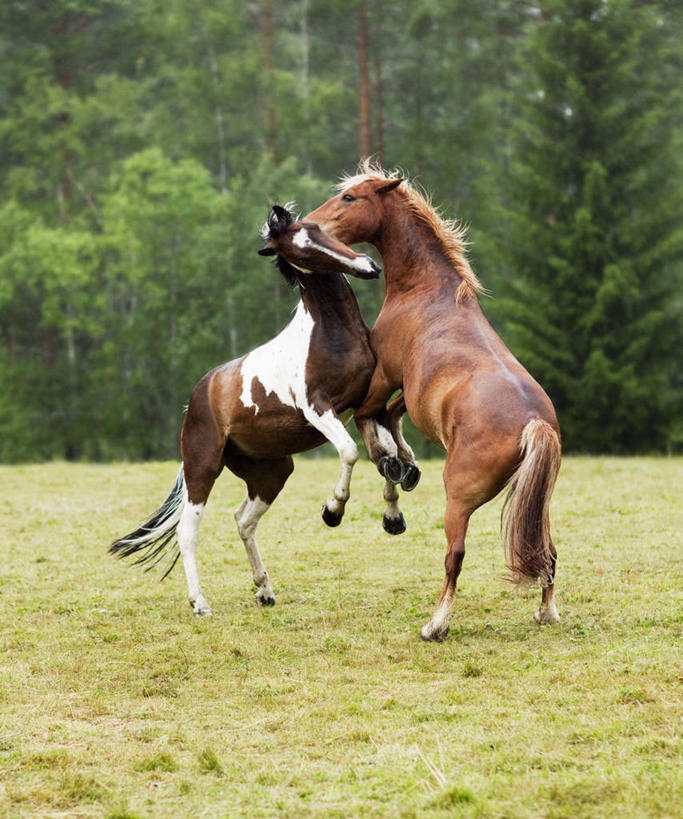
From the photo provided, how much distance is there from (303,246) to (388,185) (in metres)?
0.80

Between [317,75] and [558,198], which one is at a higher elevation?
[317,75]

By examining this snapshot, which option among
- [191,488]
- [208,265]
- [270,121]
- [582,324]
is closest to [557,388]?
[582,324]

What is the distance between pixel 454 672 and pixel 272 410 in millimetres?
2517

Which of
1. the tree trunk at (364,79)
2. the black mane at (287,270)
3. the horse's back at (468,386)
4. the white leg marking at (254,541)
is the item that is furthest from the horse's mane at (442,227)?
the tree trunk at (364,79)

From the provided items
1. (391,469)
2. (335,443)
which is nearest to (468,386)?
(391,469)

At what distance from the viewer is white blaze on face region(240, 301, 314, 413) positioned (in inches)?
292

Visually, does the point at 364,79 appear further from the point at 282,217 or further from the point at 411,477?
the point at 411,477

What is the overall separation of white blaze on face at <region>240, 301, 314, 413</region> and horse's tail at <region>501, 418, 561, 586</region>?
179 centimetres

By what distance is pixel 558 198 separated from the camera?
91.7 ft

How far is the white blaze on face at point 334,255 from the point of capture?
671cm

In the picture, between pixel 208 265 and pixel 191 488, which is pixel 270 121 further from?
pixel 191 488

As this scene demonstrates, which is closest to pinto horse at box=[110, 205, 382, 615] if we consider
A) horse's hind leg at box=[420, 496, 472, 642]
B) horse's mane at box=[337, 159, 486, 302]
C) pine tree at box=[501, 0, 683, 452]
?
horse's mane at box=[337, 159, 486, 302]

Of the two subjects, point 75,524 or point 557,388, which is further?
point 557,388

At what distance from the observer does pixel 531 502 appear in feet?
20.2
